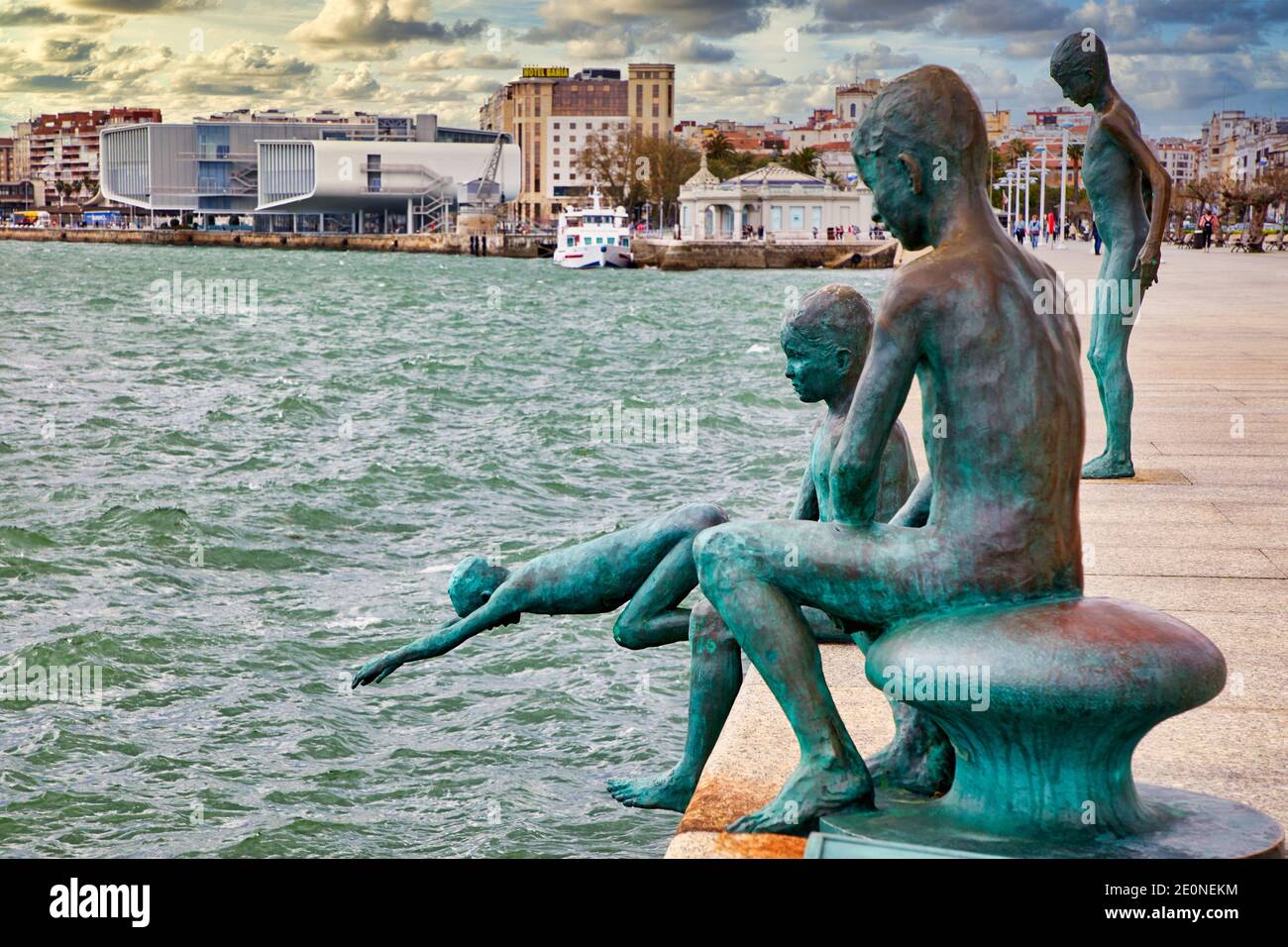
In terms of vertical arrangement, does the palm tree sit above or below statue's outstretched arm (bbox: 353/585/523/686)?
above

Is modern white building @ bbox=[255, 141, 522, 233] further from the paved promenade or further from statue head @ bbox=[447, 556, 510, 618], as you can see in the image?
statue head @ bbox=[447, 556, 510, 618]

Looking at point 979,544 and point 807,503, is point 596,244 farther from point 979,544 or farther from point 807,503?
point 979,544

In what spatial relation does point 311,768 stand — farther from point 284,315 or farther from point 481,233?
point 481,233

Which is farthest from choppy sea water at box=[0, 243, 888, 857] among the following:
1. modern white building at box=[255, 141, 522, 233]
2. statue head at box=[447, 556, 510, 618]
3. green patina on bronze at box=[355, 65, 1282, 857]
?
modern white building at box=[255, 141, 522, 233]

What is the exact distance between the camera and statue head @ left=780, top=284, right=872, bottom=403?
4.53 m

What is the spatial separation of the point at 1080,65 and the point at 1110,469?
2.37 meters

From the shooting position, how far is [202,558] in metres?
13.8

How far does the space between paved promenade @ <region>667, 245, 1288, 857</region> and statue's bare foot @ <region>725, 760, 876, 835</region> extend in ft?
0.23

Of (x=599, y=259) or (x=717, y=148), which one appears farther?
(x=717, y=148)

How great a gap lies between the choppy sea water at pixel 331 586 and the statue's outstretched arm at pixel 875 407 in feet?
10.8

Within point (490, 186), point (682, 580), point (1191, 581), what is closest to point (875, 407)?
point (682, 580)

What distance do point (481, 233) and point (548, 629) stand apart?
136 m

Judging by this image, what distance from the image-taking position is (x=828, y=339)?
4551mm
